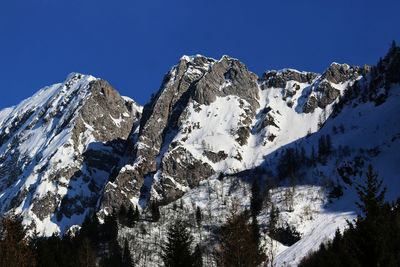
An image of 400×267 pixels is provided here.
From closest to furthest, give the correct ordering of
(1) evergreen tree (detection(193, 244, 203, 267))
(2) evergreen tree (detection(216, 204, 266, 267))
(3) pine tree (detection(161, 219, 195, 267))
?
(2) evergreen tree (detection(216, 204, 266, 267))
(3) pine tree (detection(161, 219, 195, 267))
(1) evergreen tree (detection(193, 244, 203, 267))

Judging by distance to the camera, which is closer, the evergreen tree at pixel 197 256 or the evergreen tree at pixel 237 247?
the evergreen tree at pixel 237 247

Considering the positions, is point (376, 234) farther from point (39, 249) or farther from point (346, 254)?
point (39, 249)

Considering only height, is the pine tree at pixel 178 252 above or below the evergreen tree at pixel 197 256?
below

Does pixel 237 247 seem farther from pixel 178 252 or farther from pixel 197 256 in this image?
pixel 197 256

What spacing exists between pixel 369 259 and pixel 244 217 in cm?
912

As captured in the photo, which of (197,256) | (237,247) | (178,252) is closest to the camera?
(237,247)

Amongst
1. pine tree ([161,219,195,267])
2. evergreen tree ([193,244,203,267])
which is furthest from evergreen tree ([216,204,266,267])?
evergreen tree ([193,244,203,267])

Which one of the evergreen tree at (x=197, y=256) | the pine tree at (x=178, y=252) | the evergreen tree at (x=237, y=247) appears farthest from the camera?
the evergreen tree at (x=197, y=256)

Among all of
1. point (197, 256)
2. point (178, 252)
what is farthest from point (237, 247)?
point (197, 256)

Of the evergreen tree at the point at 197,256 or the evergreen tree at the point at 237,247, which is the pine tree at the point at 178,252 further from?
the evergreen tree at the point at 237,247

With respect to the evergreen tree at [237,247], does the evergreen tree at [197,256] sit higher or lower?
higher

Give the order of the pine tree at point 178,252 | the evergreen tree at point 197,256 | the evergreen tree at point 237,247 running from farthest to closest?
the evergreen tree at point 197,256 → the pine tree at point 178,252 → the evergreen tree at point 237,247

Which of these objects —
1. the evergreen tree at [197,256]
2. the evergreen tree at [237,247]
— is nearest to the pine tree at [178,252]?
the evergreen tree at [197,256]

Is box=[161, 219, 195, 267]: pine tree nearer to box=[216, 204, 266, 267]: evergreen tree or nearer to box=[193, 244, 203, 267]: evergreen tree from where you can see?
box=[193, 244, 203, 267]: evergreen tree
